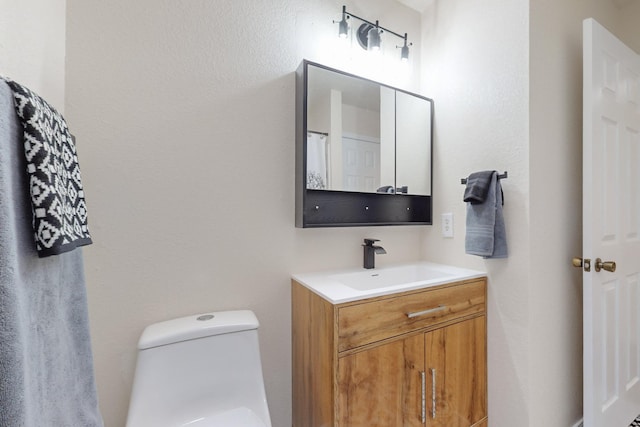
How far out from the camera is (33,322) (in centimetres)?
54

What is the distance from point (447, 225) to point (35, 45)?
1.86 meters

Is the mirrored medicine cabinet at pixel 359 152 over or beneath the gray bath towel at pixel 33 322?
over

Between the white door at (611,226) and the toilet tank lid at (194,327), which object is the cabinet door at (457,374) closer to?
the white door at (611,226)

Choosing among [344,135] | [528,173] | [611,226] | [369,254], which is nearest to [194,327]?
[369,254]

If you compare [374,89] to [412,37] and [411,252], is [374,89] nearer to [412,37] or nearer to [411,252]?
[412,37]

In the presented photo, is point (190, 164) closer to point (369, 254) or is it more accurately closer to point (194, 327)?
point (194, 327)

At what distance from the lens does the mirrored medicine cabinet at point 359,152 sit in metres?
1.35

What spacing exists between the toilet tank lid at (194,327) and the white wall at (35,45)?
86 cm

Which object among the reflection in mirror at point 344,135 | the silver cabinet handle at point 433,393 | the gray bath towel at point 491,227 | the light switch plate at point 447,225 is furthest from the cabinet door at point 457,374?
the reflection in mirror at point 344,135

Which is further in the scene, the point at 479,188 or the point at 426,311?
the point at 479,188

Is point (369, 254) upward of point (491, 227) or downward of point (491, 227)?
downward

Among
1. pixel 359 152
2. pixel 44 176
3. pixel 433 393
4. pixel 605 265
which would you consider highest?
pixel 359 152

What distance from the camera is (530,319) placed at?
1232 mm

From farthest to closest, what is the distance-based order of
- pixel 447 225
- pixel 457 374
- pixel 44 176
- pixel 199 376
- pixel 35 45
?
pixel 447 225 → pixel 457 374 → pixel 199 376 → pixel 35 45 → pixel 44 176
